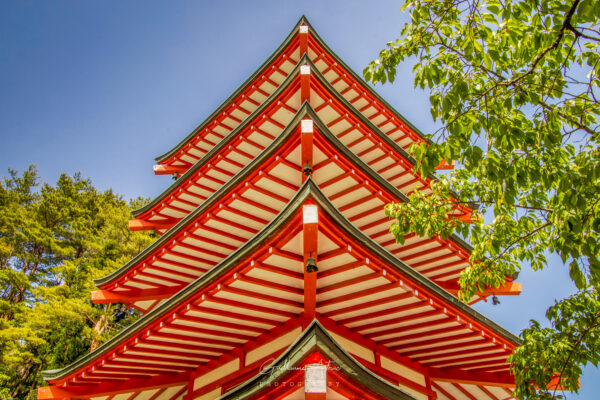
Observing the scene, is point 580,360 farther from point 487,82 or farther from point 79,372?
point 79,372

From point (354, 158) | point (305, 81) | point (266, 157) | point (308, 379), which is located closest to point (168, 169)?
point (305, 81)

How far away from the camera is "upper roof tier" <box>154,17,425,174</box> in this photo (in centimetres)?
1154

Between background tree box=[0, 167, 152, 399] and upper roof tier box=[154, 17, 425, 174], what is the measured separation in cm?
944

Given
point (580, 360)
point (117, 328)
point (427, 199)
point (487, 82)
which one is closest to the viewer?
point (487, 82)

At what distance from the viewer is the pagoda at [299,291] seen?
4.61 meters

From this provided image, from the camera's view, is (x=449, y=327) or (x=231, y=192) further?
(x=231, y=192)

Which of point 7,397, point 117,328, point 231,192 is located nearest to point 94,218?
point 117,328

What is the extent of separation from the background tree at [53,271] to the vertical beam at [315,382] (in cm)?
1515

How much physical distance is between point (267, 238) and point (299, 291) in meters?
1.38

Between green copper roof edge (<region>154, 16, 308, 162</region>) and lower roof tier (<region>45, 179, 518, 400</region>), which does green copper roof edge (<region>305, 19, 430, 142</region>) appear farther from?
lower roof tier (<region>45, 179, 518, 400</region>)

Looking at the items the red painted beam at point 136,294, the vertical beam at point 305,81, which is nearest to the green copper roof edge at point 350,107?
the vertical beam at point 305,81

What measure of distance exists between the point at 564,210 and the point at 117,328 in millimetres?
23760

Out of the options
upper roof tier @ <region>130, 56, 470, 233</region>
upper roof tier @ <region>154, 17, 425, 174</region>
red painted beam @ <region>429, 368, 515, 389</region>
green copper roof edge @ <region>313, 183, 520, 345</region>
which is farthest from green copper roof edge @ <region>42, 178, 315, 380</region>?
upper roof tier @ <region>154, 17, 425, 174</region>

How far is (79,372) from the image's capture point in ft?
22.1
